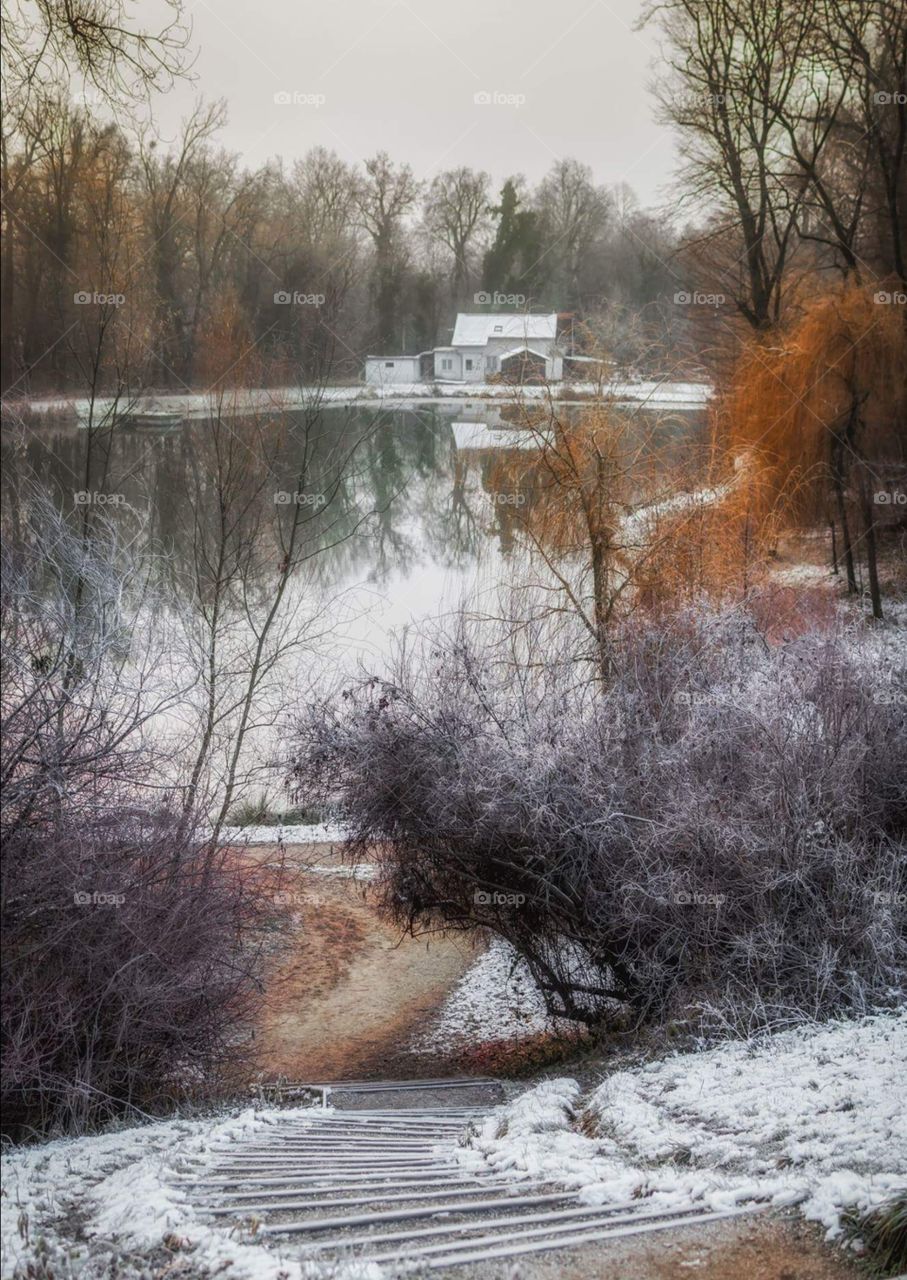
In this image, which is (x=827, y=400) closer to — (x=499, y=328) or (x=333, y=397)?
(x=499, y=328)

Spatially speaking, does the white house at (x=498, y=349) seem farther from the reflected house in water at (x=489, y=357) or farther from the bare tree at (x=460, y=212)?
the bare tree at (x=460, y=212)

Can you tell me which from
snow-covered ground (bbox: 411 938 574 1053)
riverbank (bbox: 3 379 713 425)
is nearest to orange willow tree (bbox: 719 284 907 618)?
riverbank (bbox: 3 379 713 425)

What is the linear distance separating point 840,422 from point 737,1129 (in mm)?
15976

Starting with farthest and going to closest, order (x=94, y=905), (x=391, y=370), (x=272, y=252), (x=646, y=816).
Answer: (x=272, y=252) < (x=391, y=370) < (x=646, y=816) < (x=94, y=905)

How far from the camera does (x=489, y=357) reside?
20.8 metres

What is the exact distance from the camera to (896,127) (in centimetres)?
2194

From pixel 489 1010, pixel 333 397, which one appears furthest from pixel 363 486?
pixel 489 1010

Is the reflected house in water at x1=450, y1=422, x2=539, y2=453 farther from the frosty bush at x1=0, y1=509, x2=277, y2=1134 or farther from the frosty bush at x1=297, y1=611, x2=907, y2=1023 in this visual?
the frosty bush at x1=0, y1=509, x2=277, y2=1134

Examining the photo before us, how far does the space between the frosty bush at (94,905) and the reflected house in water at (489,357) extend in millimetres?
11450

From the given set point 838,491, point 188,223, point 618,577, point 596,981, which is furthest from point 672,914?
point 188,223

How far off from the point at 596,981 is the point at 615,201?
68.2 ft

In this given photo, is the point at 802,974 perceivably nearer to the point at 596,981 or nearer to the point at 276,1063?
the point at 596,981

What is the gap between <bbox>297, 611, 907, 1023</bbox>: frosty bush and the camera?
8617mm

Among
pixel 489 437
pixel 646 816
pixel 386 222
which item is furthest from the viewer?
pixel 386 222
